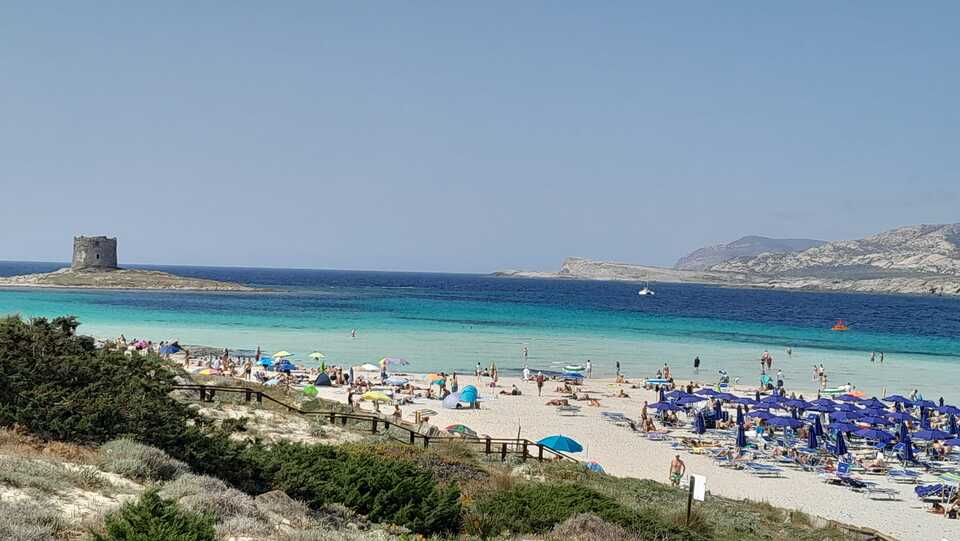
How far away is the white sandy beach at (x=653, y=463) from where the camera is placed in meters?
19.1

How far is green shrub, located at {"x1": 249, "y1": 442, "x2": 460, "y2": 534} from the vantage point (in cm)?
1111

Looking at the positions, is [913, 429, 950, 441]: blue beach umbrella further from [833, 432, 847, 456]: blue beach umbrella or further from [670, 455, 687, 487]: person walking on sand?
[670, 455, 687, 487]: person walking on sand

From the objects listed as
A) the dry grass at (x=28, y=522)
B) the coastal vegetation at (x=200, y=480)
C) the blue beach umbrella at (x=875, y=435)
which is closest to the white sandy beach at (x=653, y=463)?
the blue beach umbrella at (x=875, y=435)

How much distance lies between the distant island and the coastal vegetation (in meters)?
108

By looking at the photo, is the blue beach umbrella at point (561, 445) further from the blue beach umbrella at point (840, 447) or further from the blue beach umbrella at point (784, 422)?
the blue beach umbrella at point (784, 422)

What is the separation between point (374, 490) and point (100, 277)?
379ft

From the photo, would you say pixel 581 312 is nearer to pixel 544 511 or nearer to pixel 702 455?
pixel 702 455

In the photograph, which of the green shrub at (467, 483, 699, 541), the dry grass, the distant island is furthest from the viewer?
the distant island

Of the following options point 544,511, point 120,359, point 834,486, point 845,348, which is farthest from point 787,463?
point 845,348

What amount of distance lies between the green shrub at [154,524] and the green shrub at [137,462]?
269 cm

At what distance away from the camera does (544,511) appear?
38.5 feet

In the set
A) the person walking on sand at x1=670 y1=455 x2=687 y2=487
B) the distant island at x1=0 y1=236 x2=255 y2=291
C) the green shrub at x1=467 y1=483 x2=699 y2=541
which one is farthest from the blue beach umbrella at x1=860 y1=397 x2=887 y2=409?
the distant island at x1=0 y1=236 x2=255 y2=291

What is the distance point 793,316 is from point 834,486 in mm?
90002

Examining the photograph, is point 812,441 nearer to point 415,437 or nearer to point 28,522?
point 415,437
